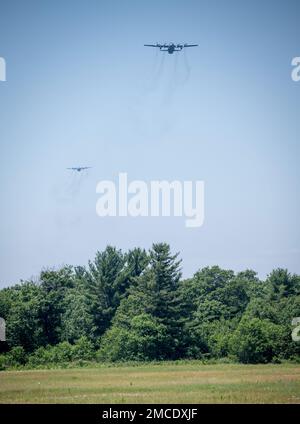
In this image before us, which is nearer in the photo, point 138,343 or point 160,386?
point 160,386

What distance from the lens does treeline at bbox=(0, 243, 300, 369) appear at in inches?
1826

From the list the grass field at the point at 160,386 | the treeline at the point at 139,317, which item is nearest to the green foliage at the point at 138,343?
the treeline at the point at 139,317

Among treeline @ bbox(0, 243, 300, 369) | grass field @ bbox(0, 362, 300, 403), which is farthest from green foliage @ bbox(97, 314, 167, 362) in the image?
grass field @ bbox(0, 362, 300, 403)

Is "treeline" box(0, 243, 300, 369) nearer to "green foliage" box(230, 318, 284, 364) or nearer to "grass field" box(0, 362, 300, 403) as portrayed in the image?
"green foliage" box(230, 318, 284, 364)

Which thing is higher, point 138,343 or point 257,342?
point 257,342

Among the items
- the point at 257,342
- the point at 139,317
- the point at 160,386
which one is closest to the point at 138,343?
the point at 139,317

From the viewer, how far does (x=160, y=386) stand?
28.8 m

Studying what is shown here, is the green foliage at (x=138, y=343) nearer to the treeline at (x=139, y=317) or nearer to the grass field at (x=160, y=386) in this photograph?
the treeline at (x=139, y=317)

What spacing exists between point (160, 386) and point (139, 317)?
21.1 m

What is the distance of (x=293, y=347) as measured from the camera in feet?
144

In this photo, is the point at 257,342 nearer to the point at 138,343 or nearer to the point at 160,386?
the point at 138,343

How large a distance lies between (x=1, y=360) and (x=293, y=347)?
18523 mm
